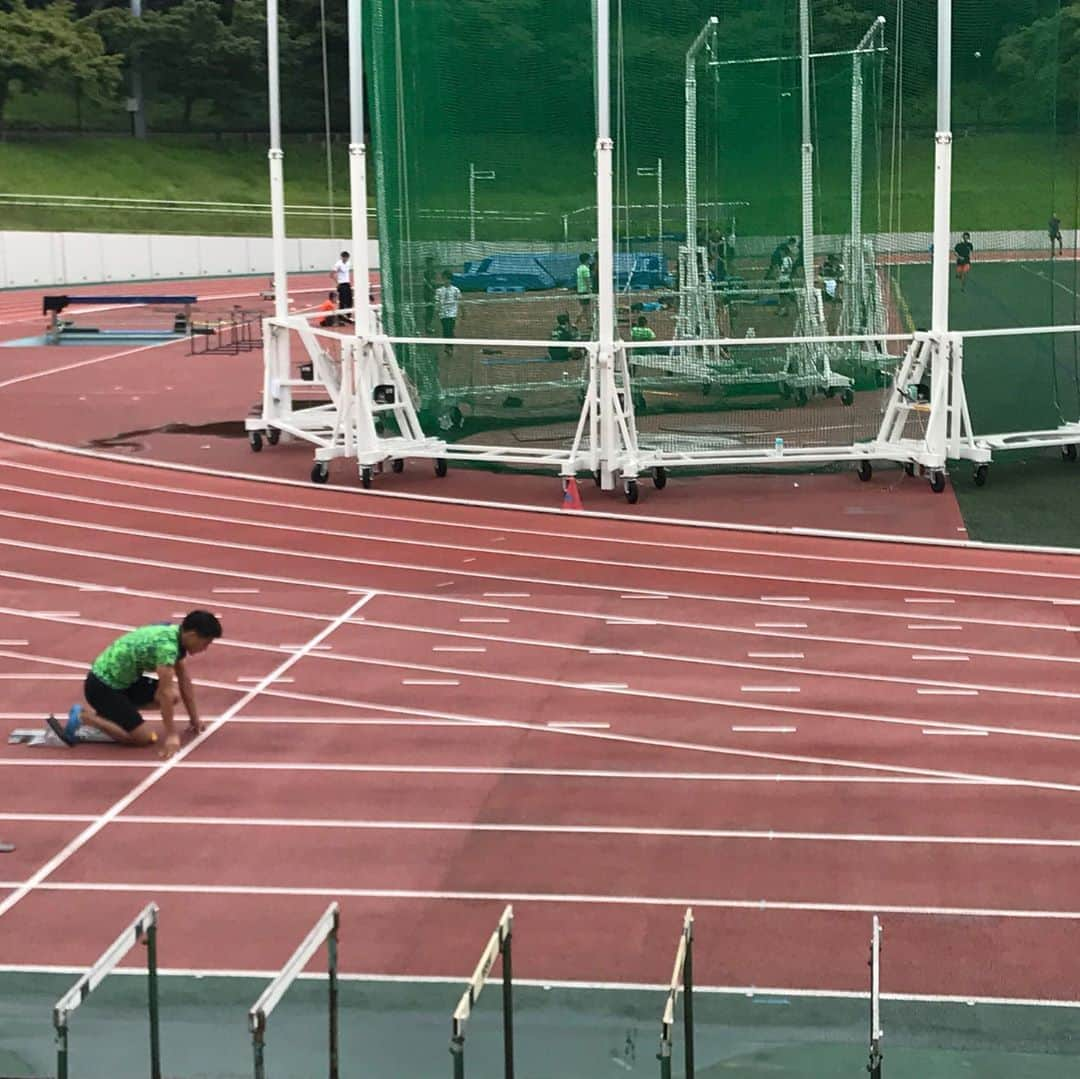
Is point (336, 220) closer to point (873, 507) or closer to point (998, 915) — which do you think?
point (873, 507)

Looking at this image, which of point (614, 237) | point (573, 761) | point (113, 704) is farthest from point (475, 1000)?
point (614, 237)

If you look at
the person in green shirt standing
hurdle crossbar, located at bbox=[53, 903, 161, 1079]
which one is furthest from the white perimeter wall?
hurdle crossbar, located at bbox=[53, 903, 161, 1079]

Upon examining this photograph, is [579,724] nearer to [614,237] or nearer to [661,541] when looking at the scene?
[661,541]

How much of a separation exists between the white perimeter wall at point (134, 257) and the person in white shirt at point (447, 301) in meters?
31.2

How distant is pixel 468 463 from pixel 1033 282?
6.30 m

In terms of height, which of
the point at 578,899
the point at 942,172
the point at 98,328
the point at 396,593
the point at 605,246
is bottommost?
the point at 578,899

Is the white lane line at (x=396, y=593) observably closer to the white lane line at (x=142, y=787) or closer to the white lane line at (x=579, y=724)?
the white lane line at (x=142, y=787)

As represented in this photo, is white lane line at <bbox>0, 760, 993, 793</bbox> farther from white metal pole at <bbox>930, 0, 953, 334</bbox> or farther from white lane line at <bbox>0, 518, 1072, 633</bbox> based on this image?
white metal pole at <bbox>930, 0, 953, 334</bbox>

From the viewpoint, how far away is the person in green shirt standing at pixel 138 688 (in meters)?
10.4

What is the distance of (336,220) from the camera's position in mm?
59406

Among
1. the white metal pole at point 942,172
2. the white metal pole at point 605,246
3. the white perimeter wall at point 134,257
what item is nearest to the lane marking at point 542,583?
the white metal pole at point 605,246

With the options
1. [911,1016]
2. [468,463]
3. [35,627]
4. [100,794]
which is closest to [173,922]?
[100,794]

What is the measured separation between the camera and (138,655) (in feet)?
34.5

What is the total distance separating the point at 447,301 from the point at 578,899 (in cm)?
1163
